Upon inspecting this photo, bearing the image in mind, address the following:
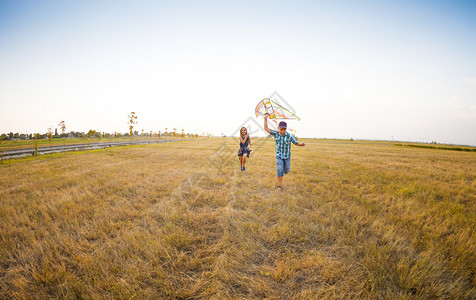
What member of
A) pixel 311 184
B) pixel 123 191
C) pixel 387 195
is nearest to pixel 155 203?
pixel 123 191

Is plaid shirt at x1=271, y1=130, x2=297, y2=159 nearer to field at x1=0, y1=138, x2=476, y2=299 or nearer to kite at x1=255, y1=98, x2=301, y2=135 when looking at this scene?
kite at x1=255, y1=98, x2=301, y2=135

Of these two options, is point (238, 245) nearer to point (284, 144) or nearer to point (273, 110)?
point (284, 144)

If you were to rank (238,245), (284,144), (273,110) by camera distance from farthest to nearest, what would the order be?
(273,110) < (284,144) < (238,245)

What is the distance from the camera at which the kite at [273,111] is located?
7730mm

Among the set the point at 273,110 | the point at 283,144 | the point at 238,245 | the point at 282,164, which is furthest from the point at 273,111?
the point at 238,245

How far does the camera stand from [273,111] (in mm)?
7859

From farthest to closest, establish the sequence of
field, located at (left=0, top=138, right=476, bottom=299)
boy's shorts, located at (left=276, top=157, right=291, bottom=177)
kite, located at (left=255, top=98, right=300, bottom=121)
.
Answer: kite, located at (left=255, top=98, right=300, bottom=121), boy's shorts, located at (left=276, top=157, right=291, bottom=177), field, located at (left=0, top=138, right=476, bottom=299)

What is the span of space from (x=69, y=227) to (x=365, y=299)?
689 cm

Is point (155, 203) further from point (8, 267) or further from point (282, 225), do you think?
point (282, 225)

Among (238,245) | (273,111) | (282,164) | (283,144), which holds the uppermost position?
(273,111)

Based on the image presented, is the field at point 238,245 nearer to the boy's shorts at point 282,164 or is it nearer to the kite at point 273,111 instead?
the boy's shorts at point 282,164

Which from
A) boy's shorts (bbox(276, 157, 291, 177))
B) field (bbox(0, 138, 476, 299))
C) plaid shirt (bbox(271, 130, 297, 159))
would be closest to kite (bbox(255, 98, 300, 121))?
plaid shirt (bbox(271, 130, 297, 159))

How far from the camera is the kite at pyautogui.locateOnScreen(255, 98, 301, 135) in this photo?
25.4ft

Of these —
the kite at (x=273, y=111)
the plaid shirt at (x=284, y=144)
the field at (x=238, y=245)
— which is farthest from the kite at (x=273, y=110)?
the field at (x=238, y=245)
